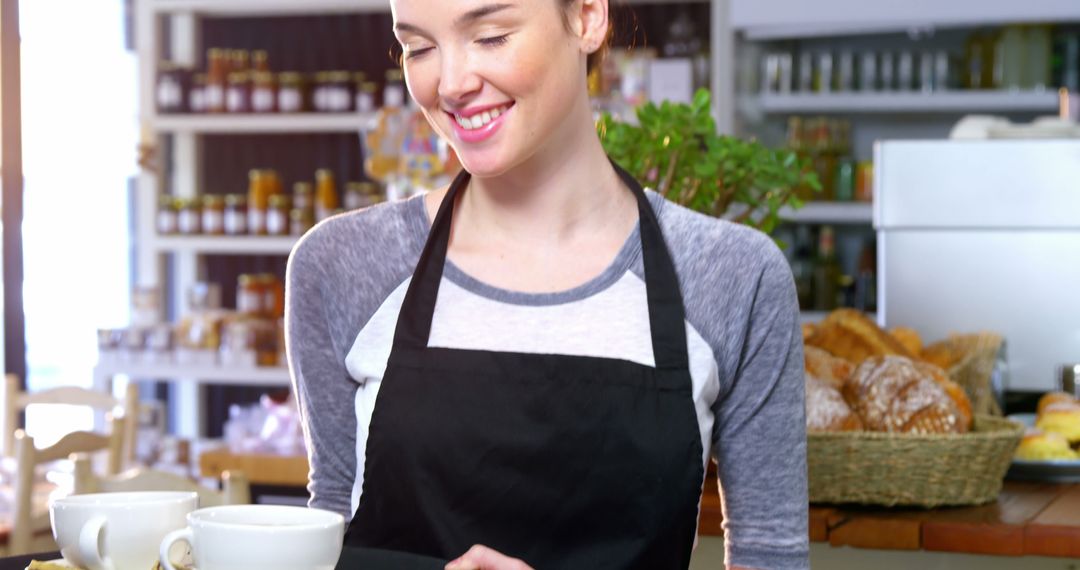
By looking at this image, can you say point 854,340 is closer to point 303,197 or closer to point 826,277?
point 826,277

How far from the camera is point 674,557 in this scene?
1.15 meters

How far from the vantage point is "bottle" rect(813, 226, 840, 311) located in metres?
4.66

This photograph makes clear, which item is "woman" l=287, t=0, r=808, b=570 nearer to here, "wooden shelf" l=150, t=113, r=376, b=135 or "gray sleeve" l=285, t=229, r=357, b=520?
"gray sleeve" l=285, t=229, r=357, b=520

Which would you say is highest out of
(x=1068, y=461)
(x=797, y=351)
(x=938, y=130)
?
(x=938, y=130)

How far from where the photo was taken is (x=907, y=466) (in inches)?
66.4

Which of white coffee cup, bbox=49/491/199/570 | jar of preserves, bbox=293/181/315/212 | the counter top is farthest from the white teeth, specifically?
jar of preserves, bbox=293/181/315/212

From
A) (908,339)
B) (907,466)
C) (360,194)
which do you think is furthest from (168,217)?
(907,466)

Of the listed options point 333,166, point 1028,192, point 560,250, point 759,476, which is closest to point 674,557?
point 759,476

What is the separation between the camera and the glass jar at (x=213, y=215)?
16.5 feet

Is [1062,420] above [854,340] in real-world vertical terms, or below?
below

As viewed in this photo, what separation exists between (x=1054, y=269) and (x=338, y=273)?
203 centimetres

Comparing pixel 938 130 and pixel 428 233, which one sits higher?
pixel 938 130

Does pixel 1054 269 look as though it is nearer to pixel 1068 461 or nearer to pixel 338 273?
pixel 1068 461

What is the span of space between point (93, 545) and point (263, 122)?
14.1 ft
